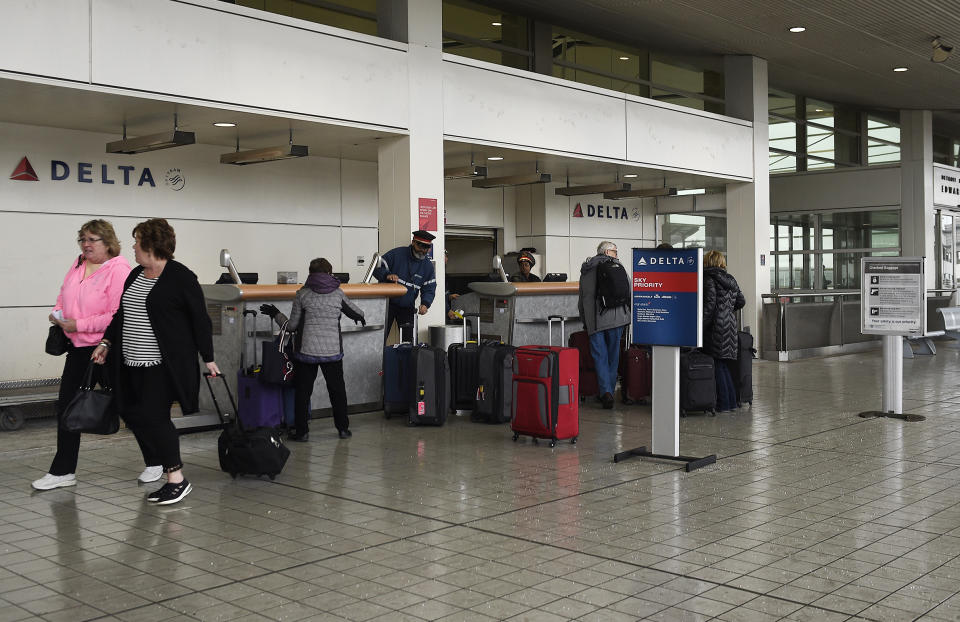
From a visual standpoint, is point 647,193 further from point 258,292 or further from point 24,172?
point 24,172

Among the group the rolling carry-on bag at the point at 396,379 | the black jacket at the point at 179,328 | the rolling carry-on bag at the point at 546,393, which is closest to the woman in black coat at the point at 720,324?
the rolling carry-on bag at the point at 546,393

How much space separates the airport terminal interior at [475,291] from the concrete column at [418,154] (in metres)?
0.04

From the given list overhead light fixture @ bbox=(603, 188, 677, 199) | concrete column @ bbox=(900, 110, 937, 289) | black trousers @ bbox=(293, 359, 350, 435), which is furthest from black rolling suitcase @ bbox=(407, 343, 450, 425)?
concrete column @ bbox=(900, 110, 937, 289)

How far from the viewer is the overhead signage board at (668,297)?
671 centimetres

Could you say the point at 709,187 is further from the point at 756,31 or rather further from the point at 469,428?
the point at 469,428

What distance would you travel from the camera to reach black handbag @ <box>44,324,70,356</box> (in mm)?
6066

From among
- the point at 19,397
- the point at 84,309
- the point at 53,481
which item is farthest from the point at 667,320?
the point at 19,397

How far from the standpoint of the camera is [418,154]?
1023 centimetres

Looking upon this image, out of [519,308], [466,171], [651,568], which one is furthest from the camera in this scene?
[466,171]

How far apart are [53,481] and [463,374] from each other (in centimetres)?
409

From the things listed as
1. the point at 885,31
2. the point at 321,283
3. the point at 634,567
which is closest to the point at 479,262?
the point at 885,31

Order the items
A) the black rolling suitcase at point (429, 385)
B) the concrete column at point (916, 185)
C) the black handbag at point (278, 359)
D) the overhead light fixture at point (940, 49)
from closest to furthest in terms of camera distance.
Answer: the black handbag at point (278, 359)
the black rolling suitcase at point (429, 385)
the overhead light fixture at point (940, 49)
the concrete column at point (916, 185)

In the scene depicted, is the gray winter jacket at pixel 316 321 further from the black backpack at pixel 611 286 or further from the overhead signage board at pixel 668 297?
the black backpack at pixel 611 286

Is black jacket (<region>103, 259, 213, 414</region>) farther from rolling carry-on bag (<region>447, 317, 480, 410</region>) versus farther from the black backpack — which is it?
the black backpack
